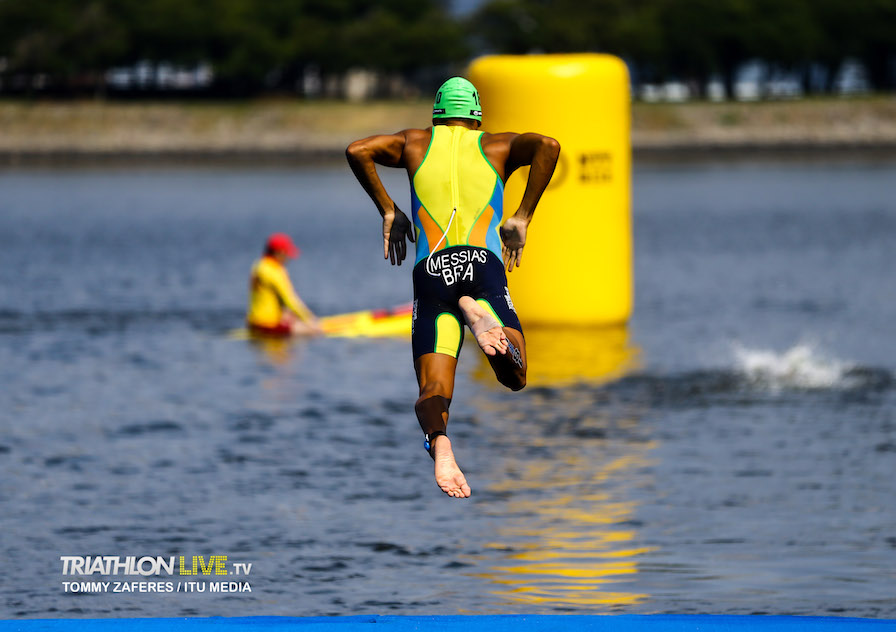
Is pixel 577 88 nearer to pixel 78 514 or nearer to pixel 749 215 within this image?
pixel 78 514

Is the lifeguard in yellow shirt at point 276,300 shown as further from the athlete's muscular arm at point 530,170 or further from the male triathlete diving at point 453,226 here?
the athlete's muscular arm at point 530,170

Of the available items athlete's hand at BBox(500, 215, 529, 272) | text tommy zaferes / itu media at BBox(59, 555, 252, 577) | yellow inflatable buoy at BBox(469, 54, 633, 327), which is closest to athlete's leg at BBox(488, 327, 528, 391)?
athlete's hand at BBox(500, 215, 529, 272)

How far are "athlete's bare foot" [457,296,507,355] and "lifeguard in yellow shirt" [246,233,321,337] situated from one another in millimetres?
15847

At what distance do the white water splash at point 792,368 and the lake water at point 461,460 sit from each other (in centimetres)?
9

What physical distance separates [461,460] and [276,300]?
31.0 ft

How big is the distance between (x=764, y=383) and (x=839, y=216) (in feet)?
129

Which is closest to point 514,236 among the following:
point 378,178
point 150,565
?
point 378,178

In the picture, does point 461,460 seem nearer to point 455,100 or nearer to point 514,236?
point 514,236

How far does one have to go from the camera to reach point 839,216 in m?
61.0

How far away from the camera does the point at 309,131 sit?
112 meters

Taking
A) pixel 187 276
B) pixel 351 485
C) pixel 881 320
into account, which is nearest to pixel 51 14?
pixel 187 276

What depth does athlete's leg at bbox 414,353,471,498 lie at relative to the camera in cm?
880

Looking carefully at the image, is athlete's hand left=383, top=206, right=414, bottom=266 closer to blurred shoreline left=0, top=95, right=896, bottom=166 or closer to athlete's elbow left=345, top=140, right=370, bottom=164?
athlete's elbow left=345, top=140, right=370, bottom=164

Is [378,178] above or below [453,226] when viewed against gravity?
above
